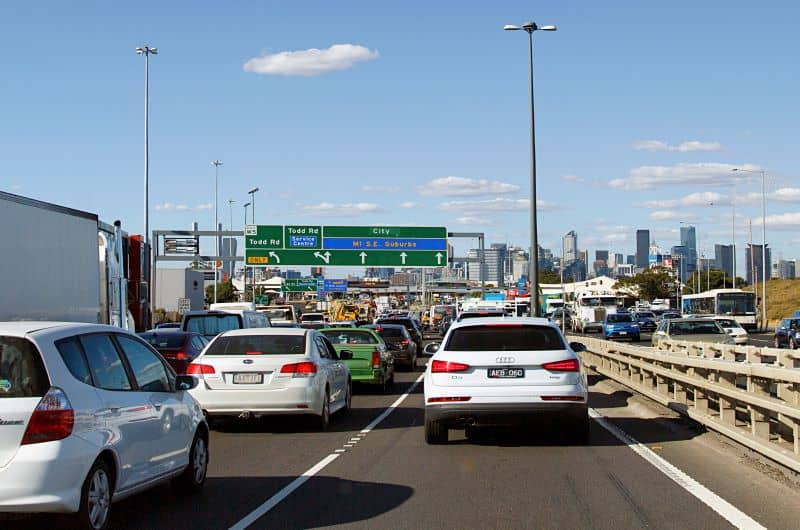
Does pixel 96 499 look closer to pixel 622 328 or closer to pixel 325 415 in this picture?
pixel 325 415

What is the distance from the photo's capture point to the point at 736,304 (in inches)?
2926

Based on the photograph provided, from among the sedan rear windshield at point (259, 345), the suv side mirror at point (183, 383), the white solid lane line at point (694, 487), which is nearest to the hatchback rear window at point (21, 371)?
the suv side mirror at point (183, 383)

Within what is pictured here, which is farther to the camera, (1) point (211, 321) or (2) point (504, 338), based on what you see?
(1) point (211, 321)

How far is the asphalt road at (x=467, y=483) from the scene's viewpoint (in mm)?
8734

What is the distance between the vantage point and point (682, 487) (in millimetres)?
10273

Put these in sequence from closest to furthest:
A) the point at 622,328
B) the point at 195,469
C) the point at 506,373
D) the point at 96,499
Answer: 1. the point at 96,499
2. the point at 195,469
3. the point at 506,373
4. the point at 622,328

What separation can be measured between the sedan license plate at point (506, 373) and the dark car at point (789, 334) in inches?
1292

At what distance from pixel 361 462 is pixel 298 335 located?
423 cm

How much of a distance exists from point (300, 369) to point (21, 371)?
8.01 m

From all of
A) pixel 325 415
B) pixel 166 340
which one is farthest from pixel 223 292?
pixel 325 415

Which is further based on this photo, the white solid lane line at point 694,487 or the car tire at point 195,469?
the car tire at point 195,469

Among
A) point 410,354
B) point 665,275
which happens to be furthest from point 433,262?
point 665,275

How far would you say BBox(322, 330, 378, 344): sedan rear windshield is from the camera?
24.5 meters

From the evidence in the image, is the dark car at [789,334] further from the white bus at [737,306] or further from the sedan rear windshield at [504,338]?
the sedan rear windshield at [504,338]
